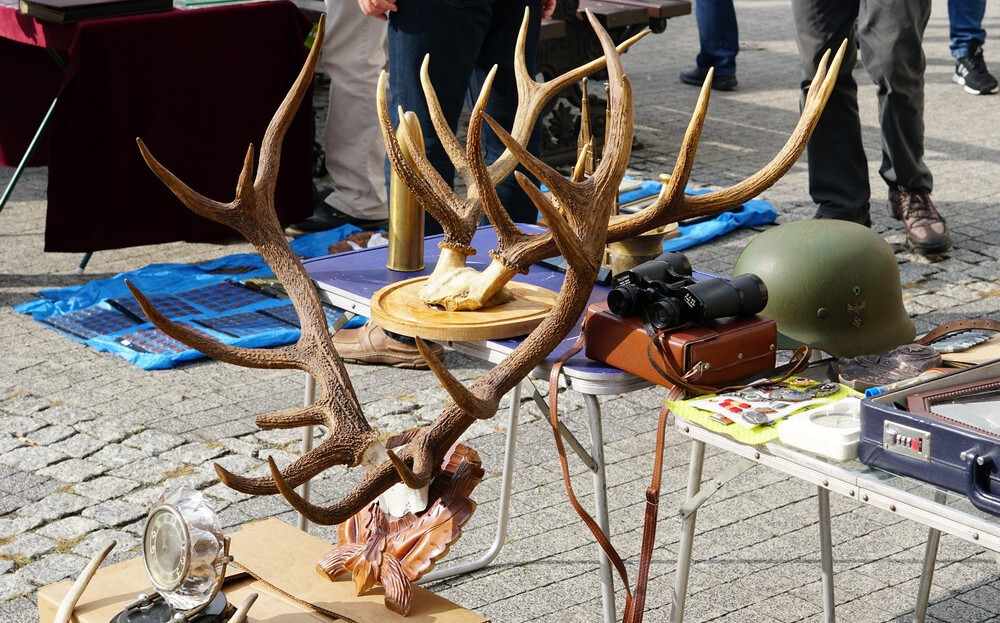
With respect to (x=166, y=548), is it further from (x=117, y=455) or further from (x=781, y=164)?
(x=117, y=455)

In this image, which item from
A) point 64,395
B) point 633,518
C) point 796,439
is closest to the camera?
point 796,439

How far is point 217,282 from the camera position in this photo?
619 cm

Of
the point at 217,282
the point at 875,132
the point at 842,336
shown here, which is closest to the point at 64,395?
the point at 217,282

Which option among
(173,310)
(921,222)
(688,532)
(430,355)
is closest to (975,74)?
(921,222)

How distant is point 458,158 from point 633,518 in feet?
4.38

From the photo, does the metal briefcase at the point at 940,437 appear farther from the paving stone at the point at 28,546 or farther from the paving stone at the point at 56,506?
the paving stone at the point at 56,506

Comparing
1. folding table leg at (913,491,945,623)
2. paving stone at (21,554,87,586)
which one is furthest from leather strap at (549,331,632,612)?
paving stone at (21,554,87,586)

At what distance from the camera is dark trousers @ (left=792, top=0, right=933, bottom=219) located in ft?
19.6

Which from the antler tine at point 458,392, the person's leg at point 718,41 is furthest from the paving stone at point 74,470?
the person's leg at point 718,41

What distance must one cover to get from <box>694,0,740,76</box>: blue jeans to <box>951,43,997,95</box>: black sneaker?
1833 millimetres

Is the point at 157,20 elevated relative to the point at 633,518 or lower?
elevated

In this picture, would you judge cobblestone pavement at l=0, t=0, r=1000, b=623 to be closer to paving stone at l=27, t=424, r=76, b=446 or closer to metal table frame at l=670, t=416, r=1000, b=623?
paving stone at l=27, t=424, r=76, b=446

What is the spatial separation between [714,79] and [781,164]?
25.6ft

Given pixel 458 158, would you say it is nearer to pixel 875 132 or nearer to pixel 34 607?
pixel 34 607
